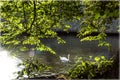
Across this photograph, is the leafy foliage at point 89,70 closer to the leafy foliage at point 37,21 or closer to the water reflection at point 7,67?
the leafy foliage at point 37,21

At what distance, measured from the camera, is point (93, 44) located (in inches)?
654

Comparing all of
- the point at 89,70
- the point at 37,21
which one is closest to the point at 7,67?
the point at 37,21

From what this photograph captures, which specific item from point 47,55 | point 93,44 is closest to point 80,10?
point 47,55

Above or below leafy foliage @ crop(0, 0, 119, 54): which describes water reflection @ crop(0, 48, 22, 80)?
below

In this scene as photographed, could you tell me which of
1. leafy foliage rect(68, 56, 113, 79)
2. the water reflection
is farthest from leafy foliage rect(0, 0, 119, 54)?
the water reflection

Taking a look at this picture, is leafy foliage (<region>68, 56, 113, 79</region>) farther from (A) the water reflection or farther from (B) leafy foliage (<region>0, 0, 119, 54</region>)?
(A) the water reflection

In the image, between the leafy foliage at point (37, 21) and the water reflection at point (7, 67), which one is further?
the water reflection at point (7, 67)

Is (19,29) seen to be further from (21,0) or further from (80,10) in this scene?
(80,10)

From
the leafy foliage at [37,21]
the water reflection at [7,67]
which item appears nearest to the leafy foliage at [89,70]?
the leafy foliage at [37,21]

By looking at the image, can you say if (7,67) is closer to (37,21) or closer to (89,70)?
(37,21)

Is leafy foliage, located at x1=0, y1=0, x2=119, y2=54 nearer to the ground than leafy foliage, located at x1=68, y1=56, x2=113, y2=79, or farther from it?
farther from it

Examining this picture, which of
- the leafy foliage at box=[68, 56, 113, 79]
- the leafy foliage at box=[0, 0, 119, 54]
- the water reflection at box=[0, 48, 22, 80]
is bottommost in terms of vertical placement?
the water reflection at box=[0, 48, 22, 80]

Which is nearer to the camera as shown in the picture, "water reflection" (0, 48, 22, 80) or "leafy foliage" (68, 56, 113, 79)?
"leafy foliage" (68, 56, 113, 79)

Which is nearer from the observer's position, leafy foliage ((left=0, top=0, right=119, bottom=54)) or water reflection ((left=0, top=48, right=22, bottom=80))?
leafy foliage ((left=0, top=0, right=119, bottom=54))
